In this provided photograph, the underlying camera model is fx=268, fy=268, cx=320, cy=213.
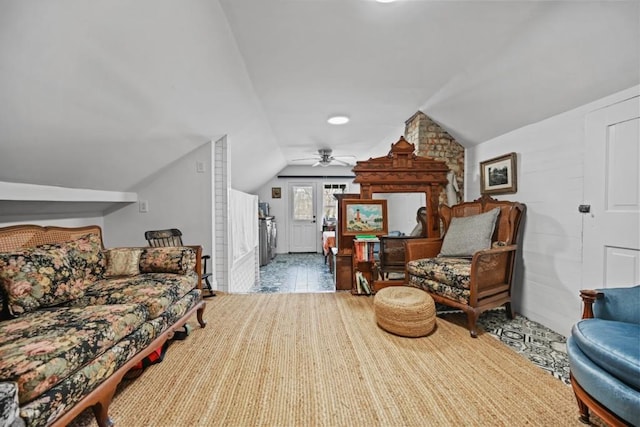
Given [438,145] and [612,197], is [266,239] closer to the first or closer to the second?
[438,145]

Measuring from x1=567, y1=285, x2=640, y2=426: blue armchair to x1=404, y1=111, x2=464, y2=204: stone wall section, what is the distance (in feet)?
7.14

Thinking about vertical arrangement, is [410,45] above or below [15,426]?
above

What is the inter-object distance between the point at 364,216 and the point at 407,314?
1362 millimetres

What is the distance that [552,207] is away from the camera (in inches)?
91.8

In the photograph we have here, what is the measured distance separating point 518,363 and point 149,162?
3715mm

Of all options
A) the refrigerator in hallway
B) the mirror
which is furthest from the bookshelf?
the refrigerator in hallway

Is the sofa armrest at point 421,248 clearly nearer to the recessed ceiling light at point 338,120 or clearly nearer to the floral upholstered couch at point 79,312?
the recessed ceiling light at point 338,120

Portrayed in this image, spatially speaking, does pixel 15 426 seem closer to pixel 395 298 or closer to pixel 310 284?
pixel 395 298

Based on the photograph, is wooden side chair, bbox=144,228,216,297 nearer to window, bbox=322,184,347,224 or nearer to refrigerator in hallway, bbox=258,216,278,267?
refrigerator in hallway, bbox=258,216,278,267

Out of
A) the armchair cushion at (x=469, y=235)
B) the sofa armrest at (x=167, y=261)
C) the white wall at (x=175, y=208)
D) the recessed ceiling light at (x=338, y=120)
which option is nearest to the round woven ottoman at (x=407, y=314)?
the armchair cushion at (x=469, y=235)

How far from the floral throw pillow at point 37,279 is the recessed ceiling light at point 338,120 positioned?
120 inches

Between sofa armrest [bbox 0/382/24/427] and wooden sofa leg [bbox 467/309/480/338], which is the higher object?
sofa armrest [bbox 0/382/24/427]

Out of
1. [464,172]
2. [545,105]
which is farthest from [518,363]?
[464,172]

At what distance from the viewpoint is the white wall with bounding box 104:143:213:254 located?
333 cm
